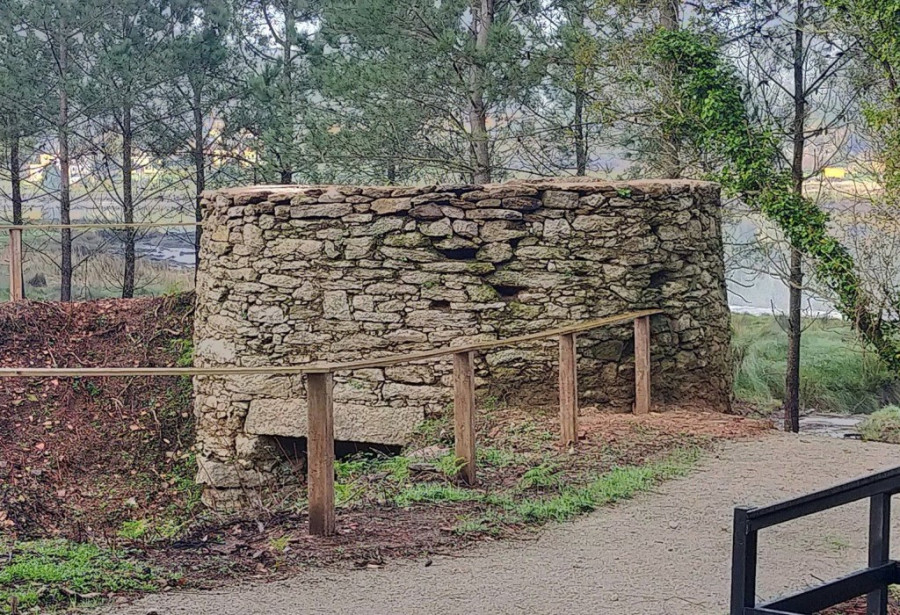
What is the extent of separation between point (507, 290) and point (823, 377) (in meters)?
10.8

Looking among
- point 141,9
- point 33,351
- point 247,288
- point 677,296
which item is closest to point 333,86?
point 141,9

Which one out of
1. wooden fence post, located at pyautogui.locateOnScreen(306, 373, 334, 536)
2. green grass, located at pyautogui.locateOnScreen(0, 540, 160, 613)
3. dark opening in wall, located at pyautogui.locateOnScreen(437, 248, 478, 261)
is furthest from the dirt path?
dark opening in wall, located at pyautogui.locateOnScreen(437, 248, 478, 261)

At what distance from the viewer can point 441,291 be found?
8812 mm

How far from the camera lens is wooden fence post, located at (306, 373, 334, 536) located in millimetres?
5555

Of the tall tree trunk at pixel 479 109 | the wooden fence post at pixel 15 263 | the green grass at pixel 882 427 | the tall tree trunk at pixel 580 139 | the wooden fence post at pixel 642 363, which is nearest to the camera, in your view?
the wooden fence post at pixel 642 363

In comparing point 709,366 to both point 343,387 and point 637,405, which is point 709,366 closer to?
point 637,405

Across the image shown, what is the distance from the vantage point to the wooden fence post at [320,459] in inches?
219

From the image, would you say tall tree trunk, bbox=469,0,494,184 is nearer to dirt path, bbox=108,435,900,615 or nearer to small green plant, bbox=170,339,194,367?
small green plant, bbox=170,339,194,367

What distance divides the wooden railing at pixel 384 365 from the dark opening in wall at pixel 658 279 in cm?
25

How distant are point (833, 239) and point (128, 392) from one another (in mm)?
8885

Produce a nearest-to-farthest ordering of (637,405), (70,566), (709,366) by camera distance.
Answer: (70,566)
(637,405)
(709,366)

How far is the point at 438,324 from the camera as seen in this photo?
8.80 meters

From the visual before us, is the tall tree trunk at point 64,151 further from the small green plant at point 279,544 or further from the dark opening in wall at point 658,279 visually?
the small green plant at point 279,544

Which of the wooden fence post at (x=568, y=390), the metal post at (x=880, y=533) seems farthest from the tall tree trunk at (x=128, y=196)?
the metal post at (x=880, y=533)
